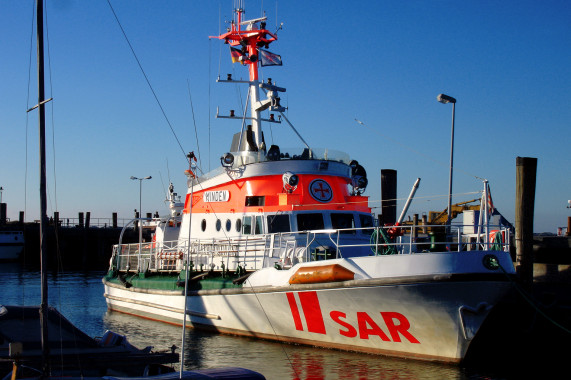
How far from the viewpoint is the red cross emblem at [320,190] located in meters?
15.4

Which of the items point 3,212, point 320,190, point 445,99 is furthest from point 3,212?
point 445,99

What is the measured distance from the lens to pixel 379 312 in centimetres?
1138

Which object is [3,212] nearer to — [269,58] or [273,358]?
[269,58]

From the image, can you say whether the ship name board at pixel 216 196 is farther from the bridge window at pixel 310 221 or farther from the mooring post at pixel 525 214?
the mooring post at pixel 525 214

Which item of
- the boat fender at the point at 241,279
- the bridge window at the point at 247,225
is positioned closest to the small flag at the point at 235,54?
the bridge window at the point at 247,225

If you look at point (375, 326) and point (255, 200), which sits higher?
point (255, 200)

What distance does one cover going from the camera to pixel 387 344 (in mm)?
11586

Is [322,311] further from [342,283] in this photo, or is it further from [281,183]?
[281,183]

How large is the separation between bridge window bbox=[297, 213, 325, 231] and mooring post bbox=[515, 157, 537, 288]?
4547mm

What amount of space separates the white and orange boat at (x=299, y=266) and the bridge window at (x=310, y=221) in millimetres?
25

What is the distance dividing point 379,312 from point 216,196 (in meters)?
7.05

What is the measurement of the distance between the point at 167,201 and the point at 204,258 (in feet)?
23.8

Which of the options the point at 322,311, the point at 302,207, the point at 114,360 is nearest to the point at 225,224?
the point at 302,207

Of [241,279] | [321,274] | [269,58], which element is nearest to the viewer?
[321,274]
